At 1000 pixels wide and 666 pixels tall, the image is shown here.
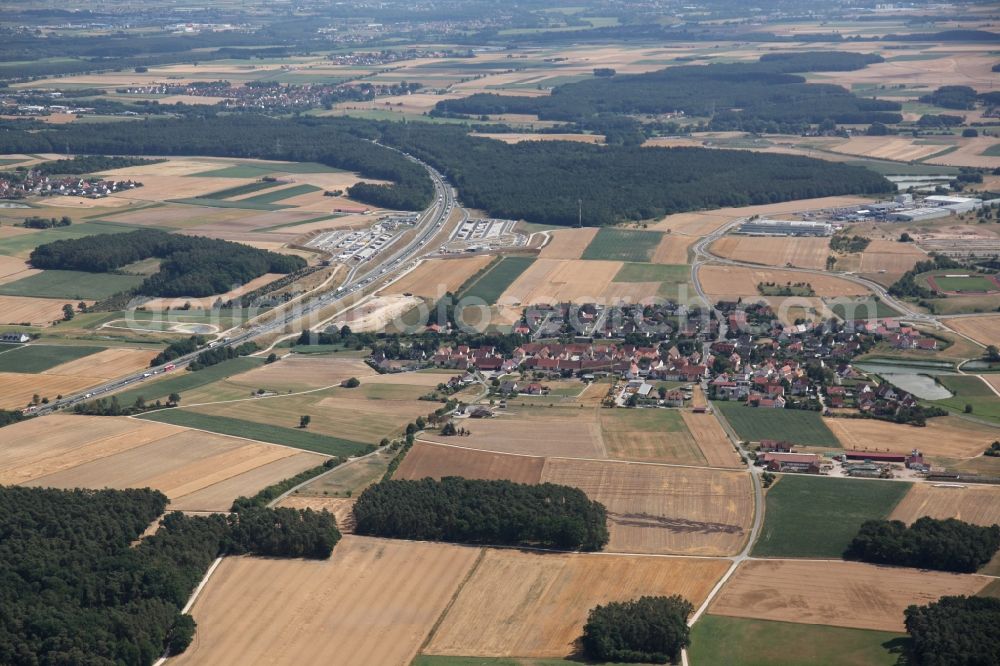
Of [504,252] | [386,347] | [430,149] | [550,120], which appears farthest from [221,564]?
[550,120]

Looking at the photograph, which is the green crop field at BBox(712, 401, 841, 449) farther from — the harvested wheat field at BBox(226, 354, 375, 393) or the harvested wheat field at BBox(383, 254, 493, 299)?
the harvested wheat field at BBox(383, 254, 493, 299)

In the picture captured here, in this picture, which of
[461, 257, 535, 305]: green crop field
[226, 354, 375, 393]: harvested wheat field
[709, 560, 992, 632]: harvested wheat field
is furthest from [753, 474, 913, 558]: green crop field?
[461, 257, 535, 305]: green crop field

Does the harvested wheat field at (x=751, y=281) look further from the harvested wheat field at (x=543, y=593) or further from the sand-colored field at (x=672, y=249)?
the harvested wheat field at (x=543, y=593)

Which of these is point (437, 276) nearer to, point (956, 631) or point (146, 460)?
point (146, 460)

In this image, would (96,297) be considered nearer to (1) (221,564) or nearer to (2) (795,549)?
(1) (221,564)

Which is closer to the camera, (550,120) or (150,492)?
(150,492)

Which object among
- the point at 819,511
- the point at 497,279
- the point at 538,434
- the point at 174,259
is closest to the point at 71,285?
the point at 174,259

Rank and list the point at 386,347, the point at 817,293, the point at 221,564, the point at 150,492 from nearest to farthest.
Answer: the point at 221,564 → the point at 150,492 → the point at 386,347 → the point at 817,293

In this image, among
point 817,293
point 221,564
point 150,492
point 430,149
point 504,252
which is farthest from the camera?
point 430,149
